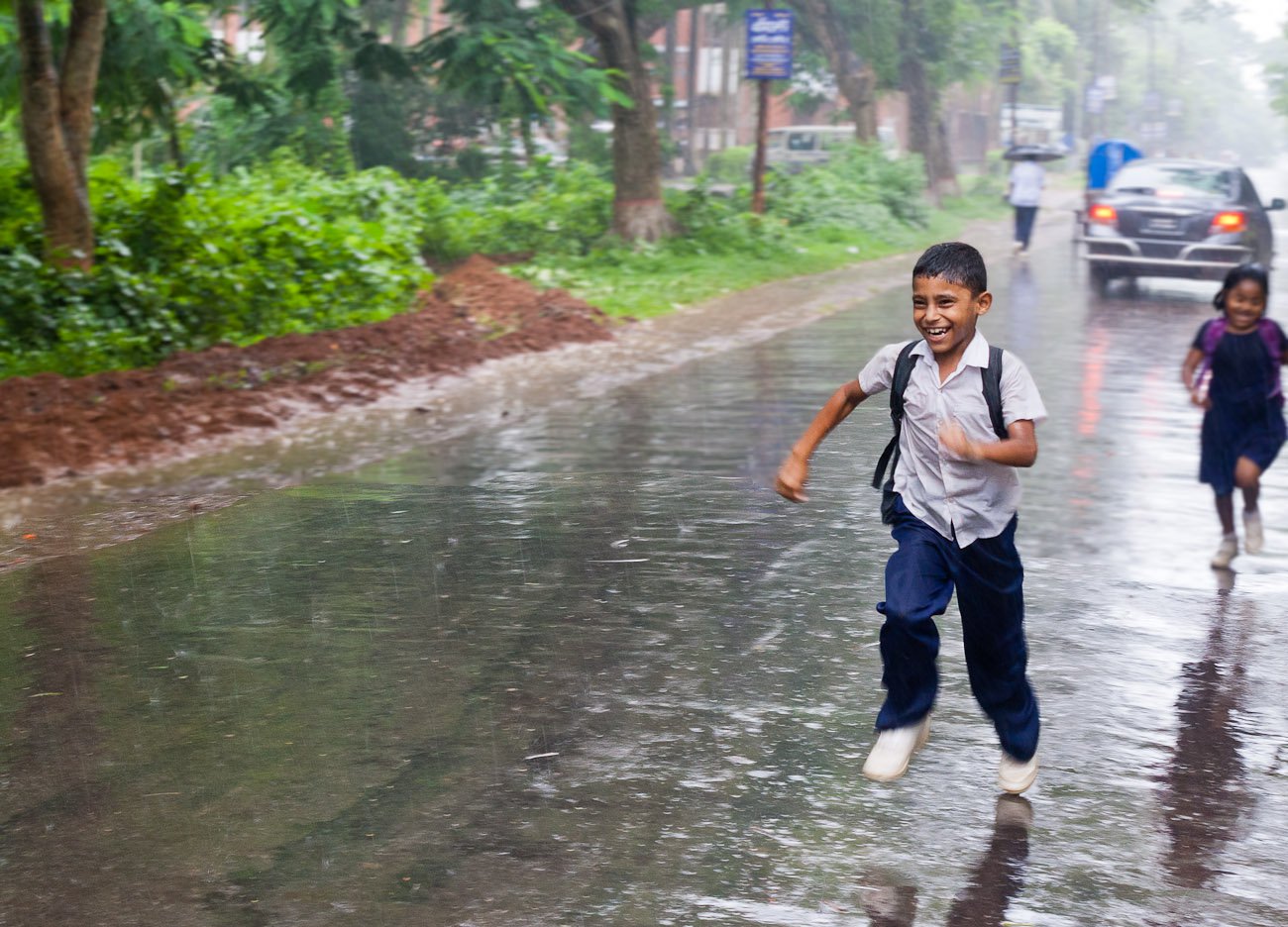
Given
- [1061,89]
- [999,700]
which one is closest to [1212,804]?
[999,700]

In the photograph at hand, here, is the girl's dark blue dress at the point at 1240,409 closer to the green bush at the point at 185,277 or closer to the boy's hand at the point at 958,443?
the boy's hand at the point at 958,443

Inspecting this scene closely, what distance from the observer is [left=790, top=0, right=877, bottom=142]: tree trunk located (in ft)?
127

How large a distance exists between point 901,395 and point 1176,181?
18800 mm

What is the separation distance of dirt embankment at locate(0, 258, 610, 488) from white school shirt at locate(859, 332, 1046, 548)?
6.48 m

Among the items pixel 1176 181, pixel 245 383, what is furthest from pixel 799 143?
pixel 245 383

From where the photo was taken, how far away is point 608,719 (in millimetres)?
5164

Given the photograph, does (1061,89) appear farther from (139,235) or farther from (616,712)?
(616,712)

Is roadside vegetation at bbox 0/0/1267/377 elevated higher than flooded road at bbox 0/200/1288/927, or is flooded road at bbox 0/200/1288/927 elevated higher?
roadside vegetation at bbox 0/0/1267/377

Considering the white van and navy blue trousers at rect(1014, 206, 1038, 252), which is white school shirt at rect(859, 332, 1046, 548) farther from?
the white van

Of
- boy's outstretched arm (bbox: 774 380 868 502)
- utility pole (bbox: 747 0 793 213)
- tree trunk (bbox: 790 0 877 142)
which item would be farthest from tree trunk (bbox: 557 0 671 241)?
boy's outstretched arm (bbox: 774 380 868 502)

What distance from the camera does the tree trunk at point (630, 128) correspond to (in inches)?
864

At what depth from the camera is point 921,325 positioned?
443cm

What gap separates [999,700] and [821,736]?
0.67 meters

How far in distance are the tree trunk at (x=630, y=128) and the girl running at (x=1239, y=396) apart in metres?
15.2
